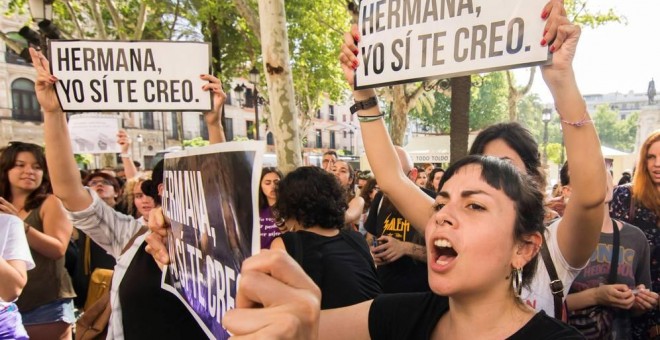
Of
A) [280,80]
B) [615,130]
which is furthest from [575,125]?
[615,130]

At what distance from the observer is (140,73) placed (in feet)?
8.70

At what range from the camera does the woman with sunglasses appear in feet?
9.59

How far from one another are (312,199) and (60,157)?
1342mm

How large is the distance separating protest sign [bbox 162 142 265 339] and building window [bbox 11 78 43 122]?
32696 mm

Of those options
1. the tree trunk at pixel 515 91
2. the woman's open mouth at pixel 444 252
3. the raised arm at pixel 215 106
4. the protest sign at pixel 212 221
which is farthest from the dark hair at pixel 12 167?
the tree trunk at pixel 515 91

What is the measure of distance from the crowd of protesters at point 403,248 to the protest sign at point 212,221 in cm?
17

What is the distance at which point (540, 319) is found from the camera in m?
1.26

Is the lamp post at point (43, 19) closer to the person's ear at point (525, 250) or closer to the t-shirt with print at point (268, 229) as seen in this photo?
the t-shirt with print at point (268, 229)

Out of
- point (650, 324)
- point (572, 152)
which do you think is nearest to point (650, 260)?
point (650, 324)

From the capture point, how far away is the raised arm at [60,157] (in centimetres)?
226

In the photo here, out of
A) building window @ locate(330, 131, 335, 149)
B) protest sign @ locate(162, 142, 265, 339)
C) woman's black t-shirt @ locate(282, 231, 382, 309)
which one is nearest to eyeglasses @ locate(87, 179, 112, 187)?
woman's black t-shirt @ locate(282, 231, 382, 309)

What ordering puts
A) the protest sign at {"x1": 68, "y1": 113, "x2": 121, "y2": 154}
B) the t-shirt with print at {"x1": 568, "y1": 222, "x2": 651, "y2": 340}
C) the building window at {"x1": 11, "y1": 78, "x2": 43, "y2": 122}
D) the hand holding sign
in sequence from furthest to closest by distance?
the building window at {"x1": 11, "y1": 78, "x2": 43, "y2": 122} → the protest sign at {"x1": 68, "y1": 113, "x2": 121, "y2": 154} → the t-shirt with print at {"x1": 568, "y1": 222, "x2": 651, "y2": 340} → the hand holding sign

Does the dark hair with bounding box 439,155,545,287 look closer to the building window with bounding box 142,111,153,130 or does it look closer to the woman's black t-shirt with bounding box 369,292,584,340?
the woman's black t-shirt with bounding box 369,292,584,340

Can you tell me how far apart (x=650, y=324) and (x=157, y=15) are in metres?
15.2
